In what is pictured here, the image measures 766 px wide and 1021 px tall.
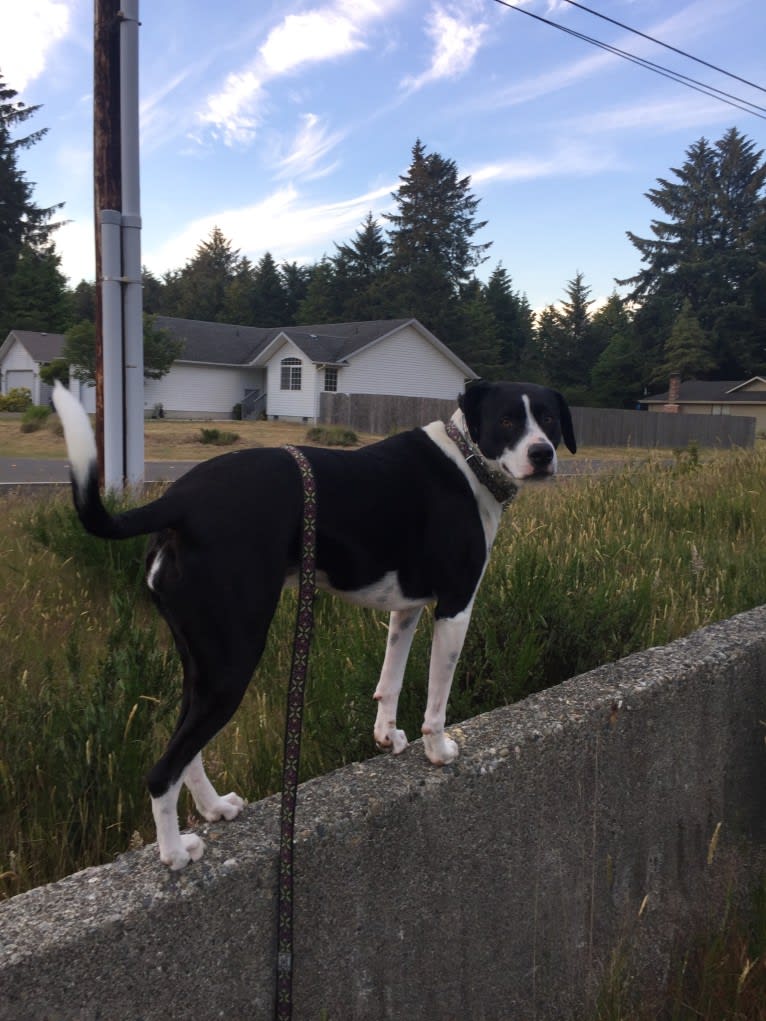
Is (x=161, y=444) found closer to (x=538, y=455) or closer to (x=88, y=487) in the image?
(x=538, y=455)

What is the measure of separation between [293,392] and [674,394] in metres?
31.6

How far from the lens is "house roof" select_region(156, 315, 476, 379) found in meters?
43.1

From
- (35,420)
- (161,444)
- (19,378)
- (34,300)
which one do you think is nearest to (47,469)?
→ (161,444)

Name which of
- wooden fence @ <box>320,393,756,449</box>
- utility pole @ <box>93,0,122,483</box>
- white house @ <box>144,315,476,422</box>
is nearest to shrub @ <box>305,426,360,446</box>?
wooden fence @ <box>320,393,756,449</box>

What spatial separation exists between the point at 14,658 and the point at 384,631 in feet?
4.89

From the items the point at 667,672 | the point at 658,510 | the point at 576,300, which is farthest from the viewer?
the point at 576,300

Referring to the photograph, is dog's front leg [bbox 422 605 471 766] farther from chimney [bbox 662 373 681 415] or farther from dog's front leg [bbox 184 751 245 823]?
chimney [bbox 662 373 681 415]

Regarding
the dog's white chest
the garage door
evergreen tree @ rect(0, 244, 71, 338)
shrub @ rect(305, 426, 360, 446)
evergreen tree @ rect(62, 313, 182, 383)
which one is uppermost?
evergreen tree @ rect(0, 244, 71, 338)

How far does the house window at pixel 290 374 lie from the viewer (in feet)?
142

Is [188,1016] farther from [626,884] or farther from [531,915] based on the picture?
[626,884]

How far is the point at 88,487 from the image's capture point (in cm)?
169

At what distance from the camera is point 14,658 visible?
131 inches

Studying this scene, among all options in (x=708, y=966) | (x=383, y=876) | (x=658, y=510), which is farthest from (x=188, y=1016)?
(x=658, y=510)

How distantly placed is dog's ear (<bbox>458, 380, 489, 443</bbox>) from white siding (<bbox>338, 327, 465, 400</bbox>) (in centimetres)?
4126
